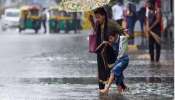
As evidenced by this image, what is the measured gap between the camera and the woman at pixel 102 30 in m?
14.0

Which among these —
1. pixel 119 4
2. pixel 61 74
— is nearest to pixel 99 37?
pixel 61 74

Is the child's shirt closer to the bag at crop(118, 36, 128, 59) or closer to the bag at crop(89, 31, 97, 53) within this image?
the bag at crop(118, 36, 128, 59)

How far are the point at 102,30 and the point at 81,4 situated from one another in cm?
85

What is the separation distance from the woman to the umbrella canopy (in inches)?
17.0

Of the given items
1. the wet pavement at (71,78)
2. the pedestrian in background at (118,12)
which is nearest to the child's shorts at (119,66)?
the wet pavement at (71,78)

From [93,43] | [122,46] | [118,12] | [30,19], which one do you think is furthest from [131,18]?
[30,19]

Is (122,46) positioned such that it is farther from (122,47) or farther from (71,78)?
(71,78)

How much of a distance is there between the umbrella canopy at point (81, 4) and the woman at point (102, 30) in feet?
1.41

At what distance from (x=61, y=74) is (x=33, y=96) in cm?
443

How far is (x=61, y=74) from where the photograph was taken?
1814 centimetres

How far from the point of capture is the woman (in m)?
14.0

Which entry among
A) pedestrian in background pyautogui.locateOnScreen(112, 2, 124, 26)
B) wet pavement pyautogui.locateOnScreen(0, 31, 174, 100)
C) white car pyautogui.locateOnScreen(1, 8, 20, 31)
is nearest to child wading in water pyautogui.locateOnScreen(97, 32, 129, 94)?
wet pavement pyautogui.locateOnScreen(0, 31, 174, 100)

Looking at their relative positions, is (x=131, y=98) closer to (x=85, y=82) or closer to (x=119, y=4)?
(x=85, y=82)

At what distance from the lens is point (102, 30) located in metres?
14.1
